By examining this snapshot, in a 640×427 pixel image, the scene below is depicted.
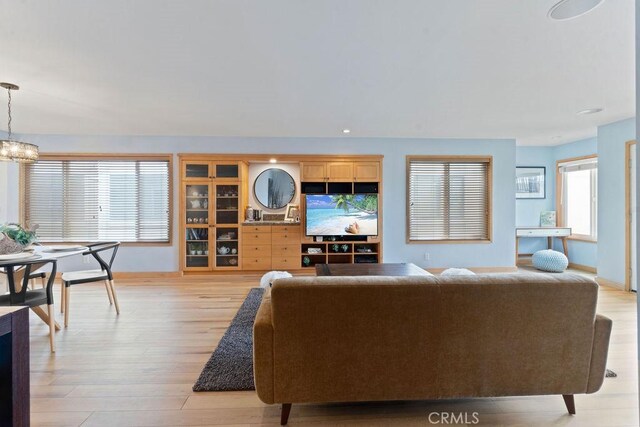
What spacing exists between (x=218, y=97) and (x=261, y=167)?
2.21 m

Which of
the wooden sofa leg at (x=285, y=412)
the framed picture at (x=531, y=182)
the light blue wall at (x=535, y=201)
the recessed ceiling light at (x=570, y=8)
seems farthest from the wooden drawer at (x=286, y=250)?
the framed picture at (x=531, y=182)

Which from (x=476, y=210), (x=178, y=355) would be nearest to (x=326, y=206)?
(x=476, y=210)

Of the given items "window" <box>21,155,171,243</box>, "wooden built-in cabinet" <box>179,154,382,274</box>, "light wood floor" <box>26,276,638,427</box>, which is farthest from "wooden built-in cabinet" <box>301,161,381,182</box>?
"light wood floor" <box>26,276,638,427</box>

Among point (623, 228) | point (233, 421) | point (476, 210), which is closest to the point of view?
point (233, 421)

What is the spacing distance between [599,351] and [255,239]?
4.35 m

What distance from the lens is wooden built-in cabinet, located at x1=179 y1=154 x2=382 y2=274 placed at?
504 cm

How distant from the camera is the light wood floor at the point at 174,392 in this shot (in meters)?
1.67

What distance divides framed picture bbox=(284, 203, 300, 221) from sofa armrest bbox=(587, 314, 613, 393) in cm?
423

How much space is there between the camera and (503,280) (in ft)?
5.00

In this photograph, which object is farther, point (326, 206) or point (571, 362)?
point (326, 206)

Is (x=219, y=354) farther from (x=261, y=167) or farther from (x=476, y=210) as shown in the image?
(x=476, y=210)

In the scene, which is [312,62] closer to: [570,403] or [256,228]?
[570,403]

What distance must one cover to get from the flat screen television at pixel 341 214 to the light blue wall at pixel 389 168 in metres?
0.31

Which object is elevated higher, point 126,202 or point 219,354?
point 126,202
